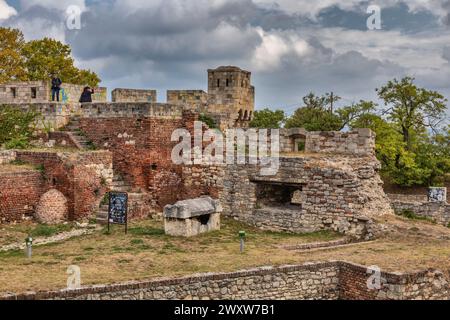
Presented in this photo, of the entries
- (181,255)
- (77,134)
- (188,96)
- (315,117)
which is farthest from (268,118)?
(181,255)

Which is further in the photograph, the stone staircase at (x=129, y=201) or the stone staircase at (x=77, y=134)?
the stone staircase at (x=77, y=134)

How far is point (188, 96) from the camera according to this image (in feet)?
91.1

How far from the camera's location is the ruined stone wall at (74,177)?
1970cm

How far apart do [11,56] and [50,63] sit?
2597 mm

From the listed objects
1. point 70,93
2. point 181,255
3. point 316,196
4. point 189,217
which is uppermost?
point 70,93

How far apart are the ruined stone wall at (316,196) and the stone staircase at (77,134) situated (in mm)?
5670

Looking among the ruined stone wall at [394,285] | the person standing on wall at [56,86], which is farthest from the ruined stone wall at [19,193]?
the ruined stone wall at [394,285]

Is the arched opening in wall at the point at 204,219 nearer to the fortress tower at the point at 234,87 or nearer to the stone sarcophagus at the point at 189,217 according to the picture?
the stone sarcophagus at the point at 189,217

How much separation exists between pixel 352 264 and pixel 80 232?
8.51m

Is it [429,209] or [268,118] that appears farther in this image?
[268,118]

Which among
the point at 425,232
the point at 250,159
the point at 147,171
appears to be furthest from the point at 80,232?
the point at 425,232

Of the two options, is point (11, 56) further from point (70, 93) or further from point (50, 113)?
point (50, 113)

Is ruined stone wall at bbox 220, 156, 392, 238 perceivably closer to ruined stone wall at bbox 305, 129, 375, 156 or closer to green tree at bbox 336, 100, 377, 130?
ruined stone wall at bbox 305, 129, 375, 156
